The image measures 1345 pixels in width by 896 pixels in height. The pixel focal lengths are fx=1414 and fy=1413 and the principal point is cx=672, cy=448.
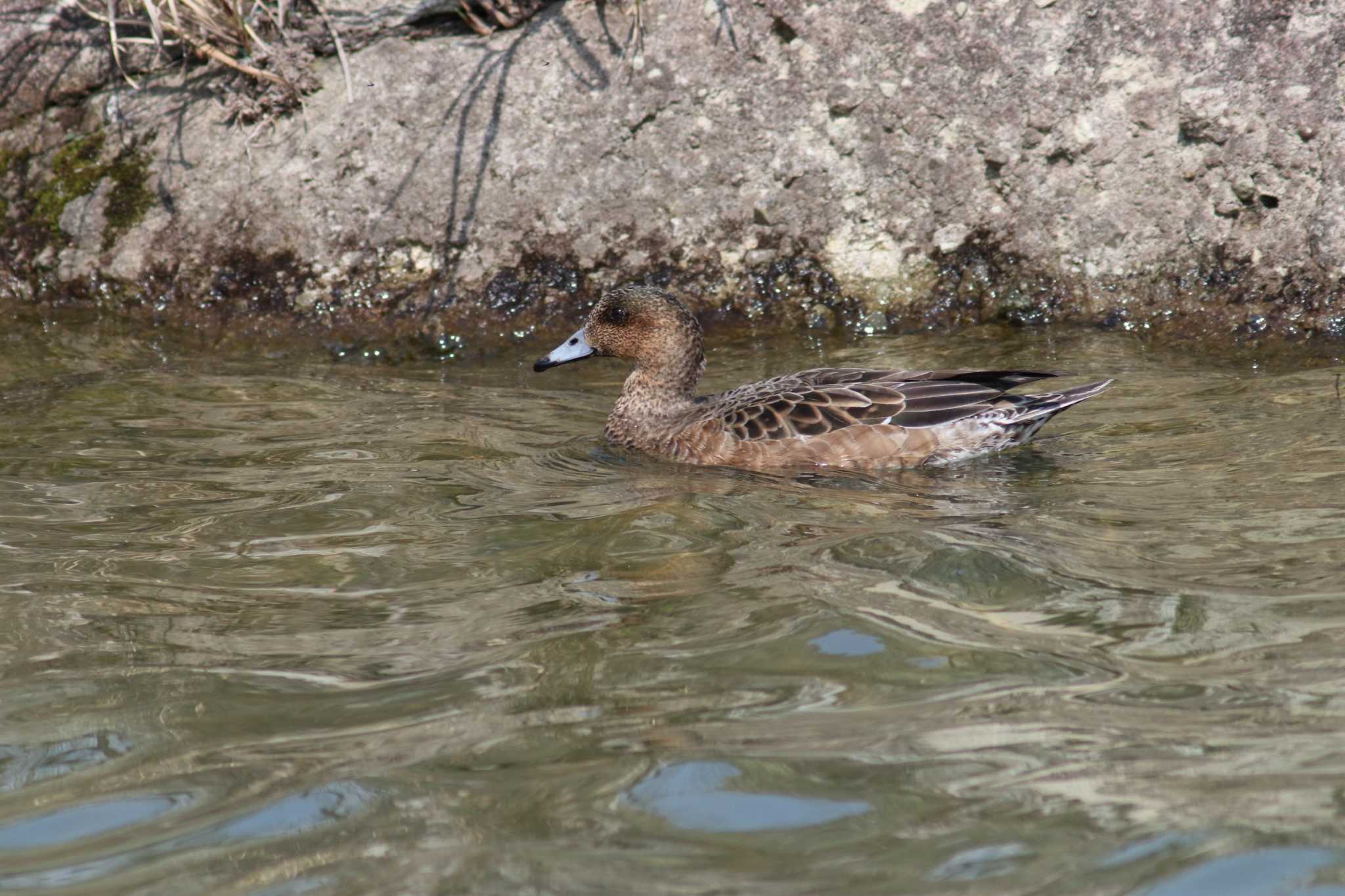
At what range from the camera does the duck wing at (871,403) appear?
6008mm

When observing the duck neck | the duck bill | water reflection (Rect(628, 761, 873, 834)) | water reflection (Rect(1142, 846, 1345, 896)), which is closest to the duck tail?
the duck neck

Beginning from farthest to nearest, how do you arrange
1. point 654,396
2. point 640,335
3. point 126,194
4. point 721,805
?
point 126,194 → point 640,335 → point 654,396 → point 721,805

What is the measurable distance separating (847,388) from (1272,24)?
335 centimetres

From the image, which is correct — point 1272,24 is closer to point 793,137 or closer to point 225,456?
point 793,137

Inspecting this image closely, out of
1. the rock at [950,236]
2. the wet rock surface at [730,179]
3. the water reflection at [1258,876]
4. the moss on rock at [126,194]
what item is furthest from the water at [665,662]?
the moss on rock at [126,194]

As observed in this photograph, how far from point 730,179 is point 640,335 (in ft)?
5.20

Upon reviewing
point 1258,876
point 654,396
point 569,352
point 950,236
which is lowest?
point 1258,876

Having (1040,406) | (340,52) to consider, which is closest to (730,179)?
(340,52)

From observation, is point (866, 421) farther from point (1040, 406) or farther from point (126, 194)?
point (126, 194)

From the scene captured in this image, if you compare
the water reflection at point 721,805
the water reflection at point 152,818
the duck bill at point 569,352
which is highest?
the duck bill at point 569,352

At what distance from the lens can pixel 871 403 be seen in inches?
237

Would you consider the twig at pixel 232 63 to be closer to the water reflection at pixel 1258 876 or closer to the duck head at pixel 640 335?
the duck head at pixel 640 335

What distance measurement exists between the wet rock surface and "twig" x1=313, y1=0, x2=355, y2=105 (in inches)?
2.9

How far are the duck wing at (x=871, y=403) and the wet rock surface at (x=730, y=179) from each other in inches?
71.3
